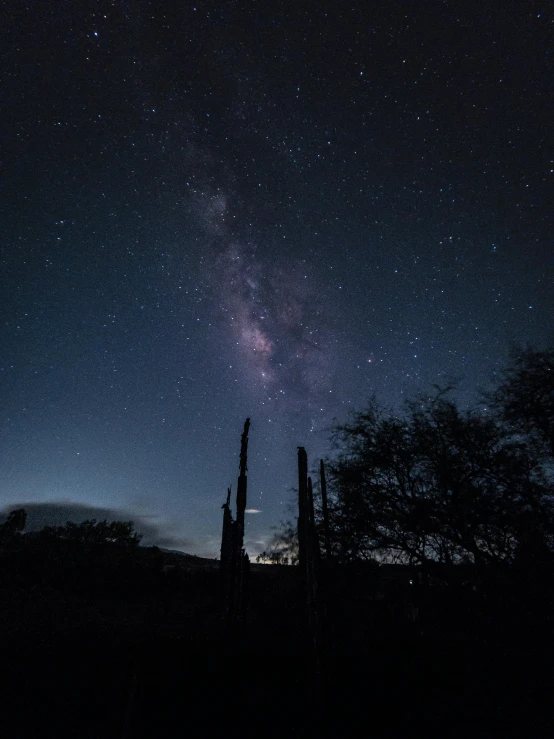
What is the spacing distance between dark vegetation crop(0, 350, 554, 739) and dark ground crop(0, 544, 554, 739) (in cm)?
7

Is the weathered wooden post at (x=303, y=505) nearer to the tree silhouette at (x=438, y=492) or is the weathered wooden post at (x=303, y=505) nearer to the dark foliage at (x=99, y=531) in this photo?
the tree silhouette at (x=438, y=492)

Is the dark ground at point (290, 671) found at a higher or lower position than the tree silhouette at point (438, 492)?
lower

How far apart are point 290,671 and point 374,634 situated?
5.53 metres

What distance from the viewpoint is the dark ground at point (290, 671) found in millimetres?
8977

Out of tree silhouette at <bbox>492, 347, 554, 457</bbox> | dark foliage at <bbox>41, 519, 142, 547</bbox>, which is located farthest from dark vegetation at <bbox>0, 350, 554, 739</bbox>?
dark foliage at <bbox>41, 519, 142, 547</bbox>

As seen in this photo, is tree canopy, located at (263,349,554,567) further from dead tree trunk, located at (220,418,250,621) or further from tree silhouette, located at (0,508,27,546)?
tree silhouette, located at (0,508,27,546)

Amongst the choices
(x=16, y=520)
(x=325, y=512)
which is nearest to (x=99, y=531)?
(x=16, y=520)

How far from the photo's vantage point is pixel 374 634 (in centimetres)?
1620

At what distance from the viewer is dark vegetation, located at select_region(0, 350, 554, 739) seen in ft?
30.3

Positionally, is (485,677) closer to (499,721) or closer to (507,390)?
(499,721)

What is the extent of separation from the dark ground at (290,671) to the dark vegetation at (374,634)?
7cm

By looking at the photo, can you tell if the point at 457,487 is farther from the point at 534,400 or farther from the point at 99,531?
the point at 99,531

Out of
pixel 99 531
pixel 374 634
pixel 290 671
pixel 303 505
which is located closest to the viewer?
pixel 303 505

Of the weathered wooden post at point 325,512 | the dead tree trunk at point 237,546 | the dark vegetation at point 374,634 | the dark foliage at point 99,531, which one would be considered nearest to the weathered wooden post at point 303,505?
the dark vegetation at point 374,634
